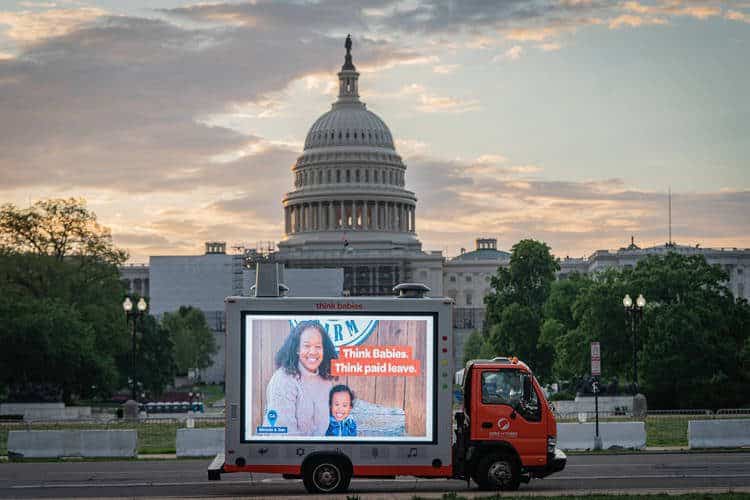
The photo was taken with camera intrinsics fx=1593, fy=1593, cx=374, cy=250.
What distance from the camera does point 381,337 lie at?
3002cm

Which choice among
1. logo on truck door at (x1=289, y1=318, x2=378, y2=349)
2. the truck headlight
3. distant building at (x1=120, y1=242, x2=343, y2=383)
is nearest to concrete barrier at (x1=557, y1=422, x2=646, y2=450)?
the truck headlight

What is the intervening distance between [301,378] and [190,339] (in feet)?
382

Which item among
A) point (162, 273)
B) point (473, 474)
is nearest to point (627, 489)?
point (473, 474)

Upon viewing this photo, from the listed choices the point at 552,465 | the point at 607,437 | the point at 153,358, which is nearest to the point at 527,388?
the point at 552,465

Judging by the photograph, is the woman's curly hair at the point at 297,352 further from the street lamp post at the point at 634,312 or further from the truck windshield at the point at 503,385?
the street lamp post at the point at 634,312

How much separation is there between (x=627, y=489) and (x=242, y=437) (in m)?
7.53

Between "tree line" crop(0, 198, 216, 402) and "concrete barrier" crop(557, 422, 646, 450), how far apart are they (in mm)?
40851

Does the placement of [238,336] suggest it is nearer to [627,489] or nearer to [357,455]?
[357,455]

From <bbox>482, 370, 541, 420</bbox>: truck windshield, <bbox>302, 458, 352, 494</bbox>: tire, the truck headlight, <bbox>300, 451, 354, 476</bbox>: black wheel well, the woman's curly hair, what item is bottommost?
<bbox>302, 458, 352, 494</bbox>: tire

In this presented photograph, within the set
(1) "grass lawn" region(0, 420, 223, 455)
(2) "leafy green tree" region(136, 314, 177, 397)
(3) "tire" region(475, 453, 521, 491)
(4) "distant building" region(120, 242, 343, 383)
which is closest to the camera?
(3) "tire" region(475, 453, 521, 491)

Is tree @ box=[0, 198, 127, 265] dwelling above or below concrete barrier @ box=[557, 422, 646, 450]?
above

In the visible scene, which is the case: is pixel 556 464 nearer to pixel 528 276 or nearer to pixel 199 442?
pixel 199 442

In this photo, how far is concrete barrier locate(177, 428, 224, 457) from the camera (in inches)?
1699

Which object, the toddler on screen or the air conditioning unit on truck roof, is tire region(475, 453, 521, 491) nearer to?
the air conditioning unit on truck roof
